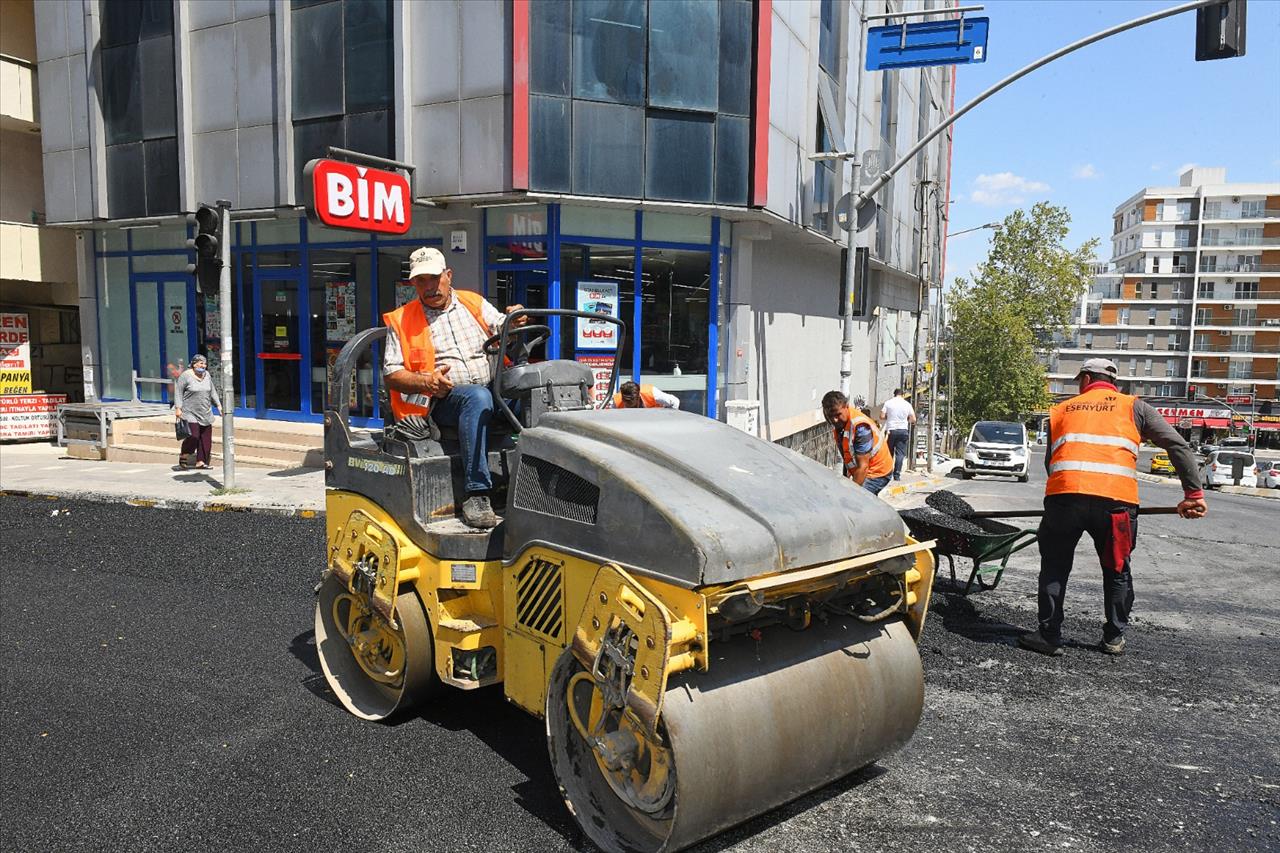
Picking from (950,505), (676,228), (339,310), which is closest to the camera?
(950,505)

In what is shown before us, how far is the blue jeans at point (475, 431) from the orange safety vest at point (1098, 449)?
3.43 meters

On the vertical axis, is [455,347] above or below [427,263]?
below

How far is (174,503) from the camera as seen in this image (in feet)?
34.8

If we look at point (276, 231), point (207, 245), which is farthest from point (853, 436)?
point (276, 231)

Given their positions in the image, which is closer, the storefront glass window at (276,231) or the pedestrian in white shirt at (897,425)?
the storefront glass window at (276,231)

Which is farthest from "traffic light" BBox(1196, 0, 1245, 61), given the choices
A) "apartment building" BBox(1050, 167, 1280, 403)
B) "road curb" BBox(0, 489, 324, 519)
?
"apartment building" BBox(1050, 167, 1280, 403)

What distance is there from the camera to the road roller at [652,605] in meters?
3.12

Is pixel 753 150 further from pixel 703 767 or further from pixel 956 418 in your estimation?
pixel 956 418

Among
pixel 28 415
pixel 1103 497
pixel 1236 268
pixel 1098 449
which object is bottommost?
pixel 28 415

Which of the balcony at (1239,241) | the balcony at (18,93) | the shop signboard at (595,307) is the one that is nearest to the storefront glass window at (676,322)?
the shop signboard at (595,307)

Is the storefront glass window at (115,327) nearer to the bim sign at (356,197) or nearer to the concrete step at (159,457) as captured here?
the concrete step at (159,457)

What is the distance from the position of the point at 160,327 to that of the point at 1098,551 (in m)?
16.5

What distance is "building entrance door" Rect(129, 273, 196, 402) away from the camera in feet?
53.9

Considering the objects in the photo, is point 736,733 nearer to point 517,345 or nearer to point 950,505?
point 517,345
